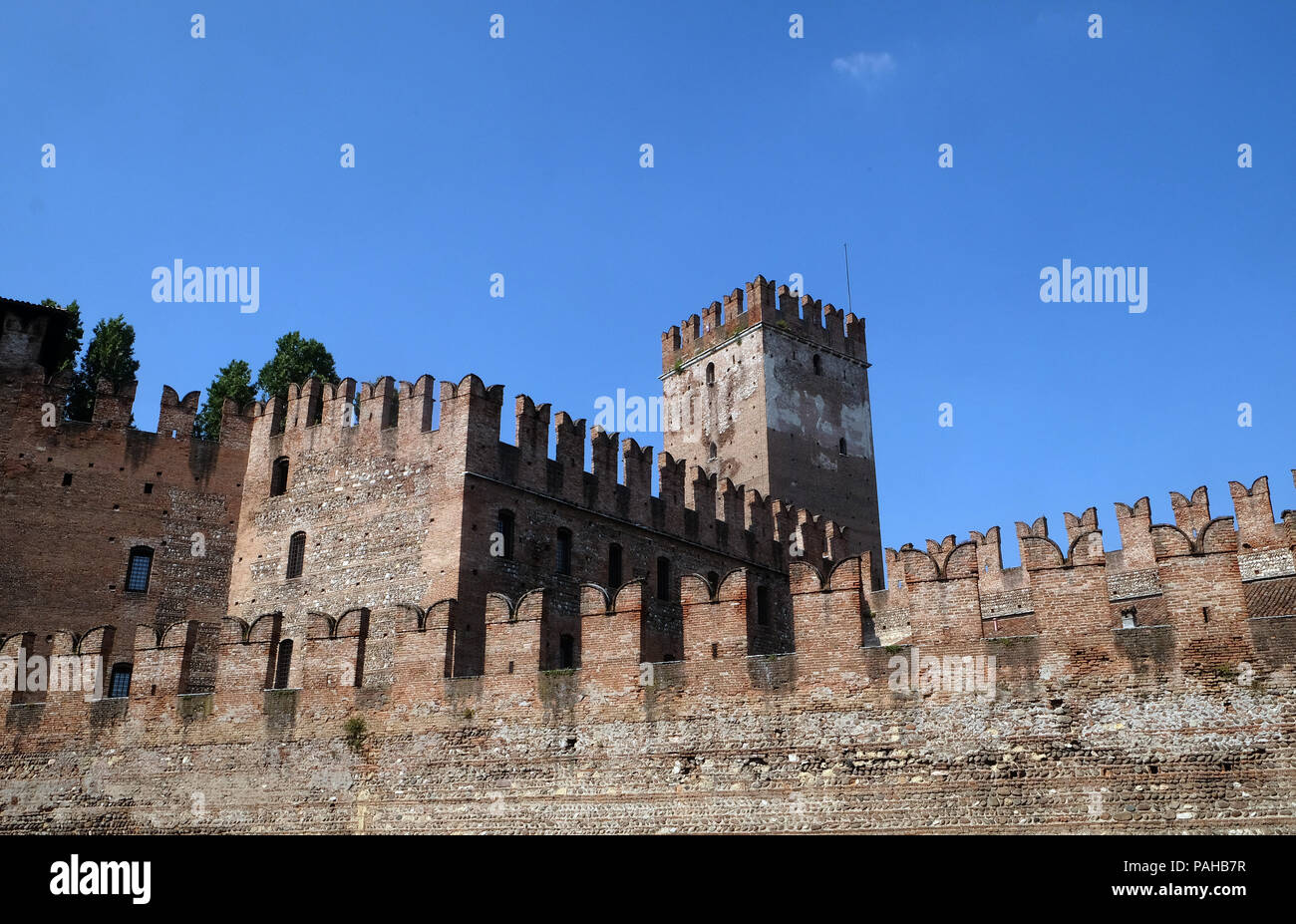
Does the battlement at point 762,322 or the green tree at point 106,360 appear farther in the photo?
the battlement at point 762,322

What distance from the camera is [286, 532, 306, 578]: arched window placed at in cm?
2461

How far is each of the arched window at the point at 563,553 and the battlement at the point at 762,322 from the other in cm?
1668

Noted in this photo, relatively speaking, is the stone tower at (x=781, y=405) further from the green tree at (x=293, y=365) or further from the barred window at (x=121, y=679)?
the barred window at (x=121, y=679)

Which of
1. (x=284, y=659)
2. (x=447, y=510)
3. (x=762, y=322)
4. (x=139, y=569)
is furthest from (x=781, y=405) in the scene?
(x=139, y=569)

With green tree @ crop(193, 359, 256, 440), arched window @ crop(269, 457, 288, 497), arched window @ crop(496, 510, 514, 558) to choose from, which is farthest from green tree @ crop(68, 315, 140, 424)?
arched window @ crop(496, 510, 514, 558)

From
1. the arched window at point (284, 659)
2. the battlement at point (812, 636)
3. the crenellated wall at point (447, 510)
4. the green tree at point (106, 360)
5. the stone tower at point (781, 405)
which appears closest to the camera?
the battlement at point (812, 636)

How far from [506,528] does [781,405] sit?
1683 cm

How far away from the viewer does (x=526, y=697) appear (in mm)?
17688

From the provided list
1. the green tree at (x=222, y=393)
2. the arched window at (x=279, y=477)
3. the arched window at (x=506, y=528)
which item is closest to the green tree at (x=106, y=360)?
the green tree at (x=222, y=393)

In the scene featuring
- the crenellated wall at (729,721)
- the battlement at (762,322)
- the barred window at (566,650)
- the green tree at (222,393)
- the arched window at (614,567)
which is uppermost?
the battlement at (762,322)

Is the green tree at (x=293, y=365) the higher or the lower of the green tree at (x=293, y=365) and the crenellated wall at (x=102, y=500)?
the higher

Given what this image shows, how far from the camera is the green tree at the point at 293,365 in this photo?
33.9 metres

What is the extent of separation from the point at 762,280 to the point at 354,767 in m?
26.0
